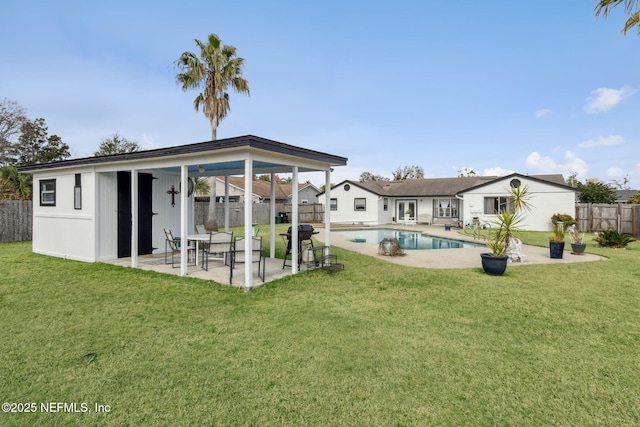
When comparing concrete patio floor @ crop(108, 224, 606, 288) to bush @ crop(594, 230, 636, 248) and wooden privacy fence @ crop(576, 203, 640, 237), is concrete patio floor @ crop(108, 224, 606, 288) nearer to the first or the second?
bush @ crop(594, 230, 636, 248)

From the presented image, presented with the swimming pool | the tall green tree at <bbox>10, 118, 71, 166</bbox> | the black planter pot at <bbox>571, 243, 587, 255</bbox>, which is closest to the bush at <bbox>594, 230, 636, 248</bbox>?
the black planter pot at <bbox>571, 243, 587, 255</bbox>

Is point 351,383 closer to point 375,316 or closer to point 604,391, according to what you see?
point 375,316

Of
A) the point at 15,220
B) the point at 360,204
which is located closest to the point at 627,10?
the point at 360,204

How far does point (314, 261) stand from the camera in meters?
8.53

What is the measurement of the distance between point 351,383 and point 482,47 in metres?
15.4

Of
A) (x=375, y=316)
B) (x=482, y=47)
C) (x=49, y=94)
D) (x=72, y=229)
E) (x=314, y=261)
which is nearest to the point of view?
(x=375, y=316)

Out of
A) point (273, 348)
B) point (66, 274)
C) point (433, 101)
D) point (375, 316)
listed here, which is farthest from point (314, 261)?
point (433, 101)

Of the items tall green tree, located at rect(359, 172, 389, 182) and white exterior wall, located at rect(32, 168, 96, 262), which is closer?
white exterior wall, located at rect(32, 168, 96, 262)

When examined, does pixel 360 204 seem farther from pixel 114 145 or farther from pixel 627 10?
pixel 114 145

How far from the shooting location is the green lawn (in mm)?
2818

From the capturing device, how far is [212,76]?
18.8m

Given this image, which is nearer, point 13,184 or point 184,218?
point 184,218

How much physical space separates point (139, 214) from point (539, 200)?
23.2 metres

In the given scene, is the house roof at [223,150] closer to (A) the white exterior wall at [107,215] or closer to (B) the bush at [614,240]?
(A) the white exterior wall at [107,215]
